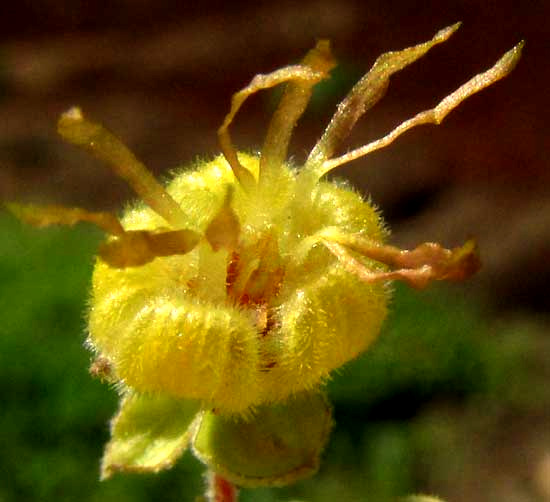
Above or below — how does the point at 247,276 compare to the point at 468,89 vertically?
below

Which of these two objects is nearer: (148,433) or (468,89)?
(468,89)

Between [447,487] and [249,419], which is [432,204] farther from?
[249,419]

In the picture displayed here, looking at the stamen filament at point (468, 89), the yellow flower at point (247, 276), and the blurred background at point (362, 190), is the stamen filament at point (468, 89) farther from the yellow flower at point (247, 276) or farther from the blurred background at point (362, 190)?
the blurred background at point (362, 190)

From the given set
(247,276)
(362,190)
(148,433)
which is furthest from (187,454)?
(362,190)

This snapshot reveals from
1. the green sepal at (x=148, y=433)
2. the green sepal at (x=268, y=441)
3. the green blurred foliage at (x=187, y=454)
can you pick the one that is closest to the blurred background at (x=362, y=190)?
the green blurred foliage at (x=187, y=454)

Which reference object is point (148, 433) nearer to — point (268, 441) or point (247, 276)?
point (268, 441)

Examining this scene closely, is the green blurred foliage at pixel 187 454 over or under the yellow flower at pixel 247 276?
over

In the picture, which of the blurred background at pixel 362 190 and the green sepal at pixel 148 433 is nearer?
the green sepal at pixel 148 433
